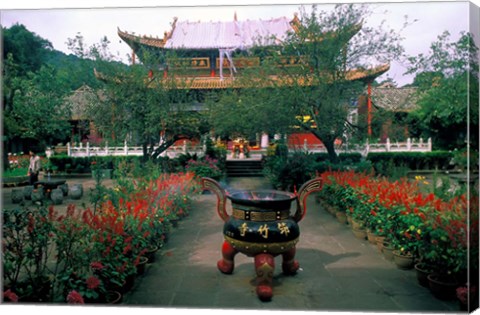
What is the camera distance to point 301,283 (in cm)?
433

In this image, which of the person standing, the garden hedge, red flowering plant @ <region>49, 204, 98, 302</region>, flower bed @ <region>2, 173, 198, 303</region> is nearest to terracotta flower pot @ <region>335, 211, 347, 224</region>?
the garden hedge

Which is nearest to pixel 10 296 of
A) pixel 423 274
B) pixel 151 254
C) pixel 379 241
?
pixel 151 254

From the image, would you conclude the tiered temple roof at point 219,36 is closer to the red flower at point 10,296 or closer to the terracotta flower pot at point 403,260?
the terracotta flower pot at point 403,260

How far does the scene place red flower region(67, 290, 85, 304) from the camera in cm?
354

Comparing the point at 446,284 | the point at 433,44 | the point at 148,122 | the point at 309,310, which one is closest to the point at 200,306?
the point at 309,310

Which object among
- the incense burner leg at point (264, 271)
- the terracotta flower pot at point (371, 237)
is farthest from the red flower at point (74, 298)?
the terracotta flower pot at point (371, 237)

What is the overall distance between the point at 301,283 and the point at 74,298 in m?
2.26

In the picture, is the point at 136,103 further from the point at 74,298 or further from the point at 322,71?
the point at 74,298

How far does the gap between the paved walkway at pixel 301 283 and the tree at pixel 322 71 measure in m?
4.10

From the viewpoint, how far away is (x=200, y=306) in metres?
3.84

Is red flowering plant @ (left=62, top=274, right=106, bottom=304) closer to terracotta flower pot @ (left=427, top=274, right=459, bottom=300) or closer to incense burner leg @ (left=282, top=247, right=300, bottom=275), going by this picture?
incense burner leg @ (left=282, top=247, right=300, bottom=275)

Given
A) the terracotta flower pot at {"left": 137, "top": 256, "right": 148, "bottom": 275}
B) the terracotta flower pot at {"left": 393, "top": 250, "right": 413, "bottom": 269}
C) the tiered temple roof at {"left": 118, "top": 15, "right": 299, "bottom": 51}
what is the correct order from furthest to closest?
the tiered temple roof at {"left": 118, "top": 15, "right": 299, "bottom": 51} < the terracotta flower pot at {"left": 393, "top": 250, "right": 413, "bottom": 269} < the terracotta flower pot at {"left": 137, "top": 256, "right": 148, "bottom": 275}

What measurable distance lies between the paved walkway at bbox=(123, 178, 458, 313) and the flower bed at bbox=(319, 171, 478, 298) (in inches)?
13.0

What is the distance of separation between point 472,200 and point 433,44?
6.07ft
